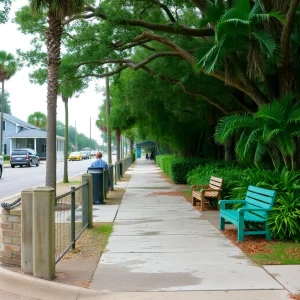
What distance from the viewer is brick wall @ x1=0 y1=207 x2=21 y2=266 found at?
6230 mm

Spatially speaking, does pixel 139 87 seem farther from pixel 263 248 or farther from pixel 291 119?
pixel 263 248

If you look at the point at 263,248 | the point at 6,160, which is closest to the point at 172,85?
the point at 263,248

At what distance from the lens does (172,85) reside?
56.7ft

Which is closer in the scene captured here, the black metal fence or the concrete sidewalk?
the concrete sidewalk

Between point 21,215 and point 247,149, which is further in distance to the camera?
point 247,149

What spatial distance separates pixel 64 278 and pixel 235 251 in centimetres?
310

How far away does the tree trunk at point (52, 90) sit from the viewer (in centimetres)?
1186

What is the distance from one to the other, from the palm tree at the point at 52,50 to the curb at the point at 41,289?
20.0ft

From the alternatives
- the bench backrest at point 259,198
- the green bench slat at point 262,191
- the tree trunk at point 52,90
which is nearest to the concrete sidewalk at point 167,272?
the bench backrest at point 259,198

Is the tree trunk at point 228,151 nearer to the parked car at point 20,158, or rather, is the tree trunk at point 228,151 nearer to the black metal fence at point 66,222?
the black metal fence at point 66,222

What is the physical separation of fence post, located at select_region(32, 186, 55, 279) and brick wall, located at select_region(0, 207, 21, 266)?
18.8 inches

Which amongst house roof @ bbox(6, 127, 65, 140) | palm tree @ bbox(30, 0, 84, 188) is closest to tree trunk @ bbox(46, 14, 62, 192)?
palm tree @ bbox(30, 0, 84, 188)

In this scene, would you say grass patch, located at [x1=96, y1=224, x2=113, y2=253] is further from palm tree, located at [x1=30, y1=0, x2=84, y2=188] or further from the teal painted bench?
the teal painted bench

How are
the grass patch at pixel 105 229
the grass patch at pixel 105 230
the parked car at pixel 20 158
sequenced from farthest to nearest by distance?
the parked car at pixel 20 158 < the grass patch at pixel 105 229 < the grass patch at pixel 105 230
